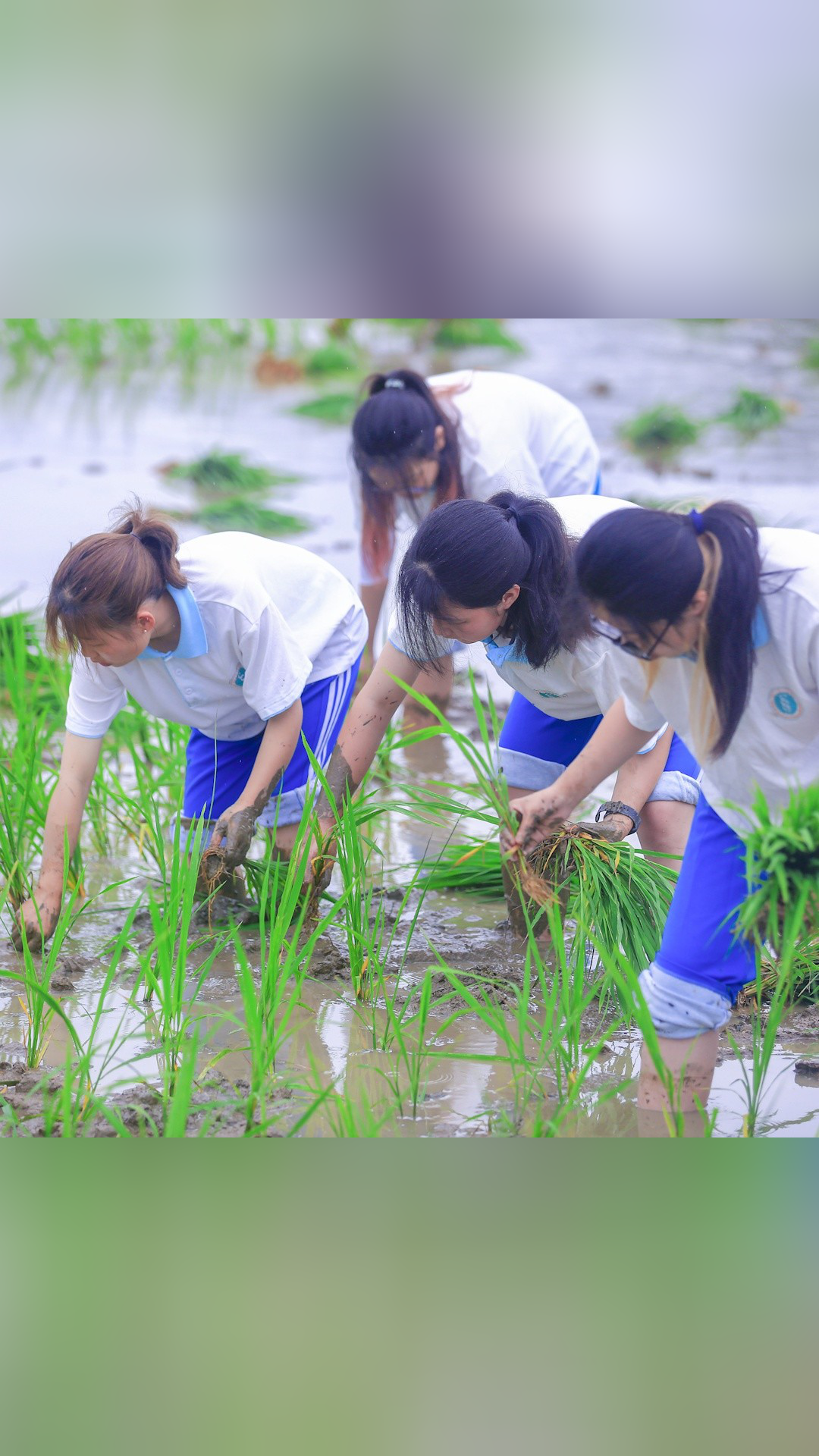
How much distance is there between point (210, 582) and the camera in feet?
8.94

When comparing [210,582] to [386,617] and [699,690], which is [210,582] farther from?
[386,617]

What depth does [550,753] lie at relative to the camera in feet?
9.93

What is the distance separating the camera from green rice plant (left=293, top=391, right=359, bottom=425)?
315 inches

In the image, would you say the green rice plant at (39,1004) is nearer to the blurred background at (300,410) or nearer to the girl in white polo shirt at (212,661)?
the girl in white polo shirt at (212,661)

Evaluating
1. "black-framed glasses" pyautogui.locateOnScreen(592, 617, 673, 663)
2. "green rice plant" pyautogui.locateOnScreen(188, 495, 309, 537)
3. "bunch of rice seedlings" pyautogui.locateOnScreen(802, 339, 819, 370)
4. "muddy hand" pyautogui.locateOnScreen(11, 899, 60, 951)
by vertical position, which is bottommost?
"muddy hand" pyautogui.locateOnScreen(11, 899, 60, 951)

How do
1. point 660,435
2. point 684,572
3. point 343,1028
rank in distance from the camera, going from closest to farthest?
point 684,572
point 343,1028
point 660,435

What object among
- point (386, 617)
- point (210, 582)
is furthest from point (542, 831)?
point (386, 617)

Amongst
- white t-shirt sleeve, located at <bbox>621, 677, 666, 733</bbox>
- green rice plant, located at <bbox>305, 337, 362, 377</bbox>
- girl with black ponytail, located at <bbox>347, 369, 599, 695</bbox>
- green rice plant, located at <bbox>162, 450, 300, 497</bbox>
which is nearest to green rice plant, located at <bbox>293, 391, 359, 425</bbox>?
green rice plant, located at <bbox>305, 337, 362, 377</bbox>

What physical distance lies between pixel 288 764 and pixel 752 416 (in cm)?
564

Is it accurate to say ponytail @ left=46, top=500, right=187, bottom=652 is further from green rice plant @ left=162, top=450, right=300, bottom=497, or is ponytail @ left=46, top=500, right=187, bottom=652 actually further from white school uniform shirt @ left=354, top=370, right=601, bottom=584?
green rice plant @ left=162, top=450, right=300, bottom=497

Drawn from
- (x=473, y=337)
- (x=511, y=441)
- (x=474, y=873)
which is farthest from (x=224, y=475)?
(x=474, y=873)

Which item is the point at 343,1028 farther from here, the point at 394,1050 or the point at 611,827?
the point at 611,827

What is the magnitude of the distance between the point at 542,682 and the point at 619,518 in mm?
973

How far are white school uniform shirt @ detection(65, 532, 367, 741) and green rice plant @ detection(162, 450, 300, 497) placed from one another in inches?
155
